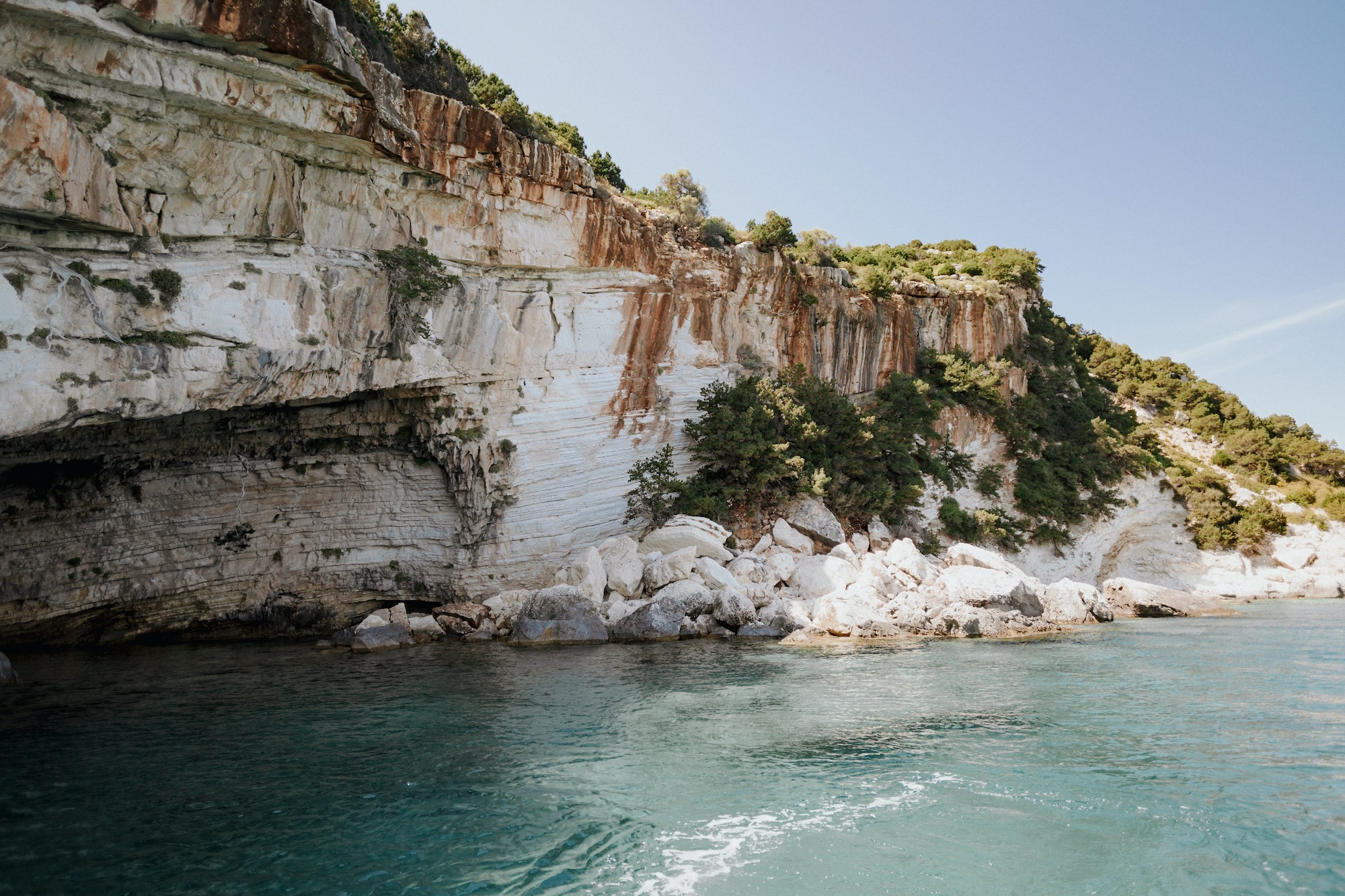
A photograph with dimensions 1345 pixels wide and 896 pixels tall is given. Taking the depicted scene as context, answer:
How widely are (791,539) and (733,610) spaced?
5.36 m

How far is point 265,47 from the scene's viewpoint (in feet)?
42.6

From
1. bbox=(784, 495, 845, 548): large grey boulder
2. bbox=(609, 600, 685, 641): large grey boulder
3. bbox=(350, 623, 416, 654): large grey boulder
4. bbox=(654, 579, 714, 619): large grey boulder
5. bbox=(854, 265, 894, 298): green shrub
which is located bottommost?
bbox=(350, 623, 416, 654): large grey boulder

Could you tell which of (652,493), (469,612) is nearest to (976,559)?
(652,493)

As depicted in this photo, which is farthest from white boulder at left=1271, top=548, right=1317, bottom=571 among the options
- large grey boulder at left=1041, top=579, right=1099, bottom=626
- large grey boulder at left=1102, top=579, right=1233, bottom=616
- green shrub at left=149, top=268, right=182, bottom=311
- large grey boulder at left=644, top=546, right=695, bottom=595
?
green shrub at left=149, top=268, right=182, bottom=311

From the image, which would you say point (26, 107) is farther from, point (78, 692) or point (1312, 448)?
point (1312, 448)

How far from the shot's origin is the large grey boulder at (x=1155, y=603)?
2378cm

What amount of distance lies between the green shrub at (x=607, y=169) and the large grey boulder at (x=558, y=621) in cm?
2152

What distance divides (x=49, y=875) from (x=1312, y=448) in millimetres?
48706

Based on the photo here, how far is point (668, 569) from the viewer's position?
65.5 feet

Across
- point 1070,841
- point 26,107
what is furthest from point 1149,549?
point 26,107

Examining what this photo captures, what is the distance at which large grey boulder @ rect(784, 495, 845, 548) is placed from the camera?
2391 cm

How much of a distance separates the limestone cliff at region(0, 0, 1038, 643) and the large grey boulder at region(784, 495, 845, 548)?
476cm

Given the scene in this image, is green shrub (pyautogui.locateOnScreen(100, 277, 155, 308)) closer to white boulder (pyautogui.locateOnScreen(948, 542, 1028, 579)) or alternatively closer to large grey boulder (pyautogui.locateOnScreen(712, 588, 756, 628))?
large grey boulder (pyautogui.locateOnScreen(712, 588, 756, 628))

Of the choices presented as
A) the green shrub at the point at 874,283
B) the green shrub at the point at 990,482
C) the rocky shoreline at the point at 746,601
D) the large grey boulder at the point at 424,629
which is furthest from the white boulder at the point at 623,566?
the green shrub at the point at 874,283
